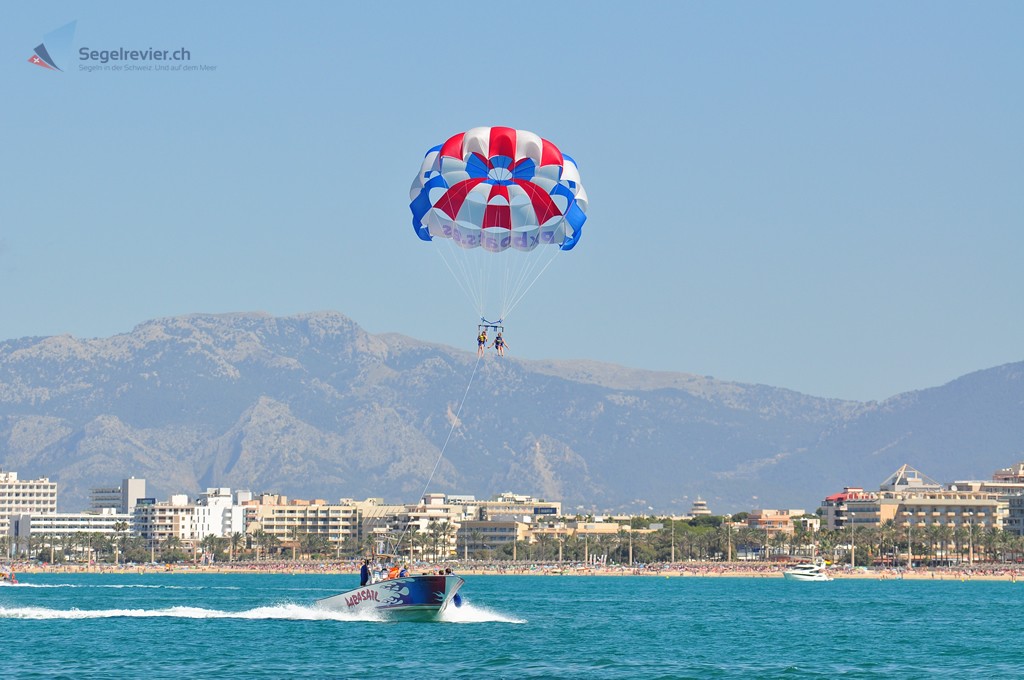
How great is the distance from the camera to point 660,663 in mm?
60062

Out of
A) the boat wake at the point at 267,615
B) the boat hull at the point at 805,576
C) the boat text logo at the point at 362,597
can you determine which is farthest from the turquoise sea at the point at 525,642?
the boat hull at the point at 805,576

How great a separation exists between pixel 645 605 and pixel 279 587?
47.7 metres

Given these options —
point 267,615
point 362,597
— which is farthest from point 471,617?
point 267,615

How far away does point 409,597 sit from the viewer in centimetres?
6788

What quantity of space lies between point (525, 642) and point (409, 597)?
5018mm

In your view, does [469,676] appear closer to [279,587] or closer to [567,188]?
[567,188]

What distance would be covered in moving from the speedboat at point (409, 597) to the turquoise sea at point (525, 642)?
2.90 feet

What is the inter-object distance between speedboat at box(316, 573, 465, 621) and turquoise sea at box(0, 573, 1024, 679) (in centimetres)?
88

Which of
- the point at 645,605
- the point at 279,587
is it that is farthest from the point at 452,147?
the point at 279,587

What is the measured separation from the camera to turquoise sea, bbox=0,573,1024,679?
186ft

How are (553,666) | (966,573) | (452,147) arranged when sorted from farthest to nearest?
1. (966,573)
2. (452,147)
3. (553,666)

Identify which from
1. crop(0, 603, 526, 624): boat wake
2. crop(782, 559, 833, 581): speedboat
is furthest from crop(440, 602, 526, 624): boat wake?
crop(782, 559, 833, 581): speedboat

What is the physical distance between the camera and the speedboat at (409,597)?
67.8m

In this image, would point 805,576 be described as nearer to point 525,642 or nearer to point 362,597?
point 362,597
